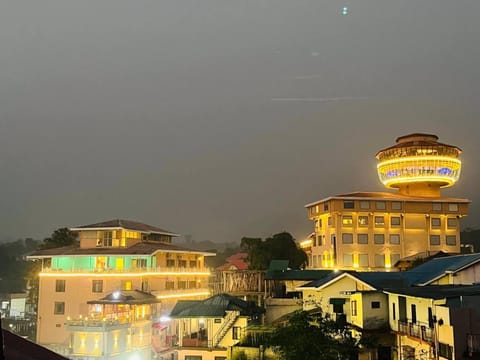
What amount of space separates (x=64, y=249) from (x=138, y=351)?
11359 mm

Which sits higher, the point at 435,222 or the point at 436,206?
the point at 436,206

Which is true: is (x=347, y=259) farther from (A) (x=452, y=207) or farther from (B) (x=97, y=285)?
(B) (x=97, y=285)

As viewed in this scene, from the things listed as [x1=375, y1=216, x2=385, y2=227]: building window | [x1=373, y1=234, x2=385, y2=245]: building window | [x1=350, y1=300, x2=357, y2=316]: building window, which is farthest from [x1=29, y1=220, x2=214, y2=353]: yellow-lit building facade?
[x1=375, y1=216, x2=385, y2=227]: building window

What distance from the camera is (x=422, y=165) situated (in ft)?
175

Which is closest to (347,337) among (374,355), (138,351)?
(374,355)

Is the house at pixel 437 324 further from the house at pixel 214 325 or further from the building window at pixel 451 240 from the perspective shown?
the building window at pixel 451 240

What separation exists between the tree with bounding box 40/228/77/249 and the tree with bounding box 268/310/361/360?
2837cm

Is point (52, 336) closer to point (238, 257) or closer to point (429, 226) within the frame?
point (429, 226)

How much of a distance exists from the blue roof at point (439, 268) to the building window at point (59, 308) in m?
22.1

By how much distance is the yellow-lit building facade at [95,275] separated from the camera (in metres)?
33.5

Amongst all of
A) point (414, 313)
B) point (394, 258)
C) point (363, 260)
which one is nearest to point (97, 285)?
point (414, 313)

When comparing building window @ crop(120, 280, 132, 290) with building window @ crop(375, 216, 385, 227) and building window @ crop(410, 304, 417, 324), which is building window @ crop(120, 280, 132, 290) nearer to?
building window @ crop(410, 304, 417, 324)

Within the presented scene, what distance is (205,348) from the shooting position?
25172mm

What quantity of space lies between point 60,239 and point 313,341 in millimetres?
31209
